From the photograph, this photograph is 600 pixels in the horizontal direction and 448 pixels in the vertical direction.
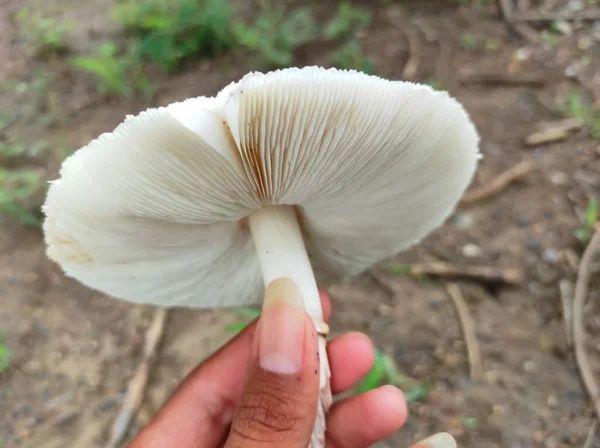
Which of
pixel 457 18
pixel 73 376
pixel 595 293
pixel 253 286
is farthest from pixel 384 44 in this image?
pixel 73 376

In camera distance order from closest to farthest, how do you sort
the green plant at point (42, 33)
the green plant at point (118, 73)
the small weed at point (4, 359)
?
the small weed at point (4, 359)
the green plant at point (118, 73)
the green plant at point (42, 33)

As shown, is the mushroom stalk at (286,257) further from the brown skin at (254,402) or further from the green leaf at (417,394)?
the green leaf at (417,394)

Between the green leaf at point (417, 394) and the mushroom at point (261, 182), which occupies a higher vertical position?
the mushroom at point (261, 182)

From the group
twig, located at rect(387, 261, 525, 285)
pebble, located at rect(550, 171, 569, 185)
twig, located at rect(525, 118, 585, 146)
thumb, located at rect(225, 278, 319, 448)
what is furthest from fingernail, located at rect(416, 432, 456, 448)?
twig, located at rect(525, 118, 585, 146)

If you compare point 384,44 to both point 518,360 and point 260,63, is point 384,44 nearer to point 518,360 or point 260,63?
point 260,63

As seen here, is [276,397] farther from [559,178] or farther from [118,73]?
[118,73]

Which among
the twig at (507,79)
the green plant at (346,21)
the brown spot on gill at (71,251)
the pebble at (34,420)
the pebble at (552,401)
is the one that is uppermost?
the brown spot on gill at (71,251)

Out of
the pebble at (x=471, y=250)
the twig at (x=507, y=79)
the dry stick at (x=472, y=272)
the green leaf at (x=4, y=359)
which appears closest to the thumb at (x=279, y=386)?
the dry stick at (x=472, y=272)

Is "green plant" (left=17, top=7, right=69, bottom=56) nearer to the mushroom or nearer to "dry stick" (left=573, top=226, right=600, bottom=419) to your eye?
the mushroom
